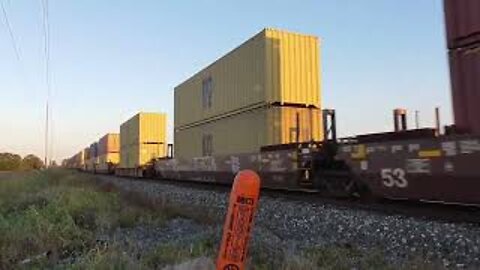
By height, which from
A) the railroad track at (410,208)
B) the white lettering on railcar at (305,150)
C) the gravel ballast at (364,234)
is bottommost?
the gravel ballast at (364,234)

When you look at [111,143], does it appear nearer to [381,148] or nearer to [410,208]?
[381,148]

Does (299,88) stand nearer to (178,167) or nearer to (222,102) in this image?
(222,102)

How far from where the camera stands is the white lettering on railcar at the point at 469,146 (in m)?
9.16

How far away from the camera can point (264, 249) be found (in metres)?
5.73

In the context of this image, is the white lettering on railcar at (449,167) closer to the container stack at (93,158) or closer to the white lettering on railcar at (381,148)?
the white lettering on railcar at (381,148)

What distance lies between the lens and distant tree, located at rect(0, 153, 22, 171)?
107 m

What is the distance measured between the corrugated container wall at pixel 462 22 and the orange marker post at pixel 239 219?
286 inches

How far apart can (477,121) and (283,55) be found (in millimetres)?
8829

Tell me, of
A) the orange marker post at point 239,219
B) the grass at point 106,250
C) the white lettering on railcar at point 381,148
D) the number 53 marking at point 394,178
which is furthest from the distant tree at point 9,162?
the orange marker post at point 239,219

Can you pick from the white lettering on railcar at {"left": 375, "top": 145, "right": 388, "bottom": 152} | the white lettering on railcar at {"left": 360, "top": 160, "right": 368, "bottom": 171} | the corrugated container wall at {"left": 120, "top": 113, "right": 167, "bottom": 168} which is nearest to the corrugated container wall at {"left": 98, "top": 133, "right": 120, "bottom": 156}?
the corrugated container wall at {"left": 120, "top": 113, "right": 167, "bottom": 168}

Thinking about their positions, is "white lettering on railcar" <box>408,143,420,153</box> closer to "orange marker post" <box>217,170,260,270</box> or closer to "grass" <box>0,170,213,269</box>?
"grass" <box>0,170,213,269</box>

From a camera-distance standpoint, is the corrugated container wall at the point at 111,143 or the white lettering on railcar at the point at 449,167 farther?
the corrugated container wall at the point at 111,143

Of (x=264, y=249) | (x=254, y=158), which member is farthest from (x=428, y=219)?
(x=254, y=158)

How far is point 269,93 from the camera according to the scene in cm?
1723
